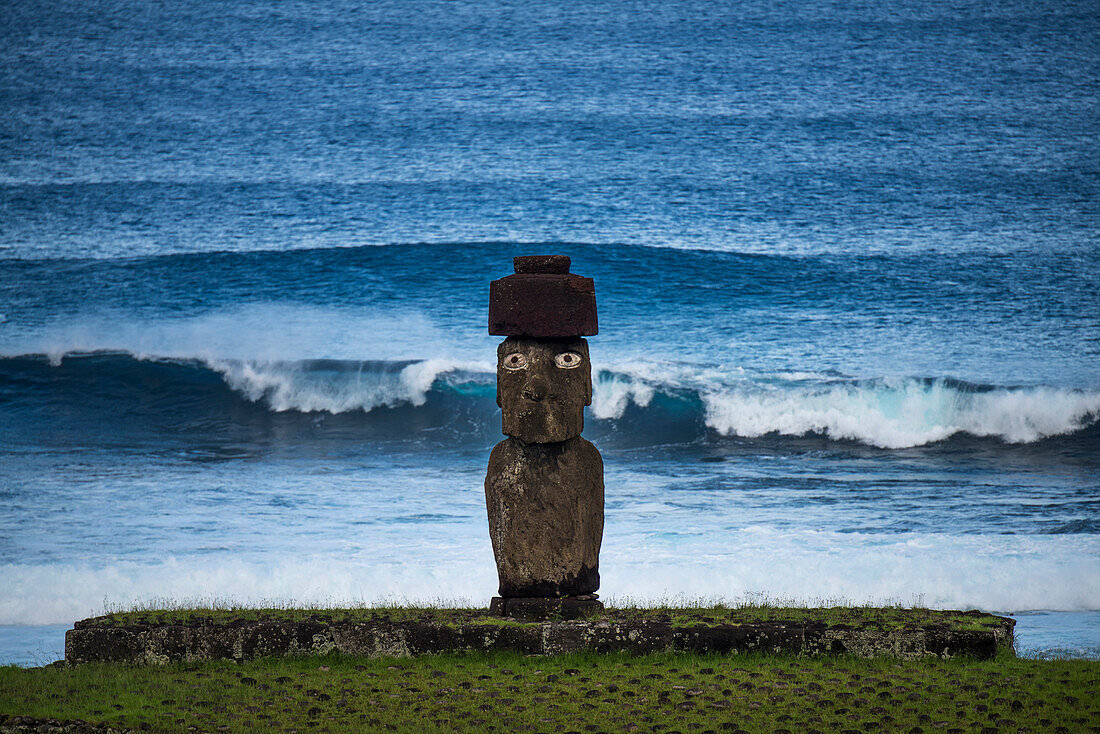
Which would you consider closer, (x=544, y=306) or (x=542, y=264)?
(x=544, y=306)

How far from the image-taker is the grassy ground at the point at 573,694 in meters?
6.08

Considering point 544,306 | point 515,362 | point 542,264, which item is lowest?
point 515,362

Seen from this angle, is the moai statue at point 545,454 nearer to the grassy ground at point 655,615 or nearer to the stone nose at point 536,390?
the stone nose at point 536,390

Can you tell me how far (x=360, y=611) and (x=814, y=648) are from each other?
3442 mm

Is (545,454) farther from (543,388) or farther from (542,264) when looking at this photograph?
(542,264)

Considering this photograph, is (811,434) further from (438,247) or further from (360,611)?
(360,611)

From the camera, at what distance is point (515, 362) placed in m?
7.79

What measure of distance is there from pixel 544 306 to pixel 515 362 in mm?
462

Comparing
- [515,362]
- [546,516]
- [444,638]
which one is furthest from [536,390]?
[444,638]

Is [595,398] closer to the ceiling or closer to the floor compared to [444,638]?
closer to the ceiling

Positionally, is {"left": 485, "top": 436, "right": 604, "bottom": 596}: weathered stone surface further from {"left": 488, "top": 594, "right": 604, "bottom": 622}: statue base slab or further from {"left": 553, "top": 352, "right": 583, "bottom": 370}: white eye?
{"left": 553, "top": 352, "right": 583, "bottom": 370}: white eye

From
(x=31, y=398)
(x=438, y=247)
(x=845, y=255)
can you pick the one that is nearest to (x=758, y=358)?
(x=845, y=255)

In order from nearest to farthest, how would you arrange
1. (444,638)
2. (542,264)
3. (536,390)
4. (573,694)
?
(573,694) < (444,638) < (536,390) < (542,264)

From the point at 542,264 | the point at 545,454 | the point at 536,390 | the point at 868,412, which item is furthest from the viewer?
the point at 868,412
